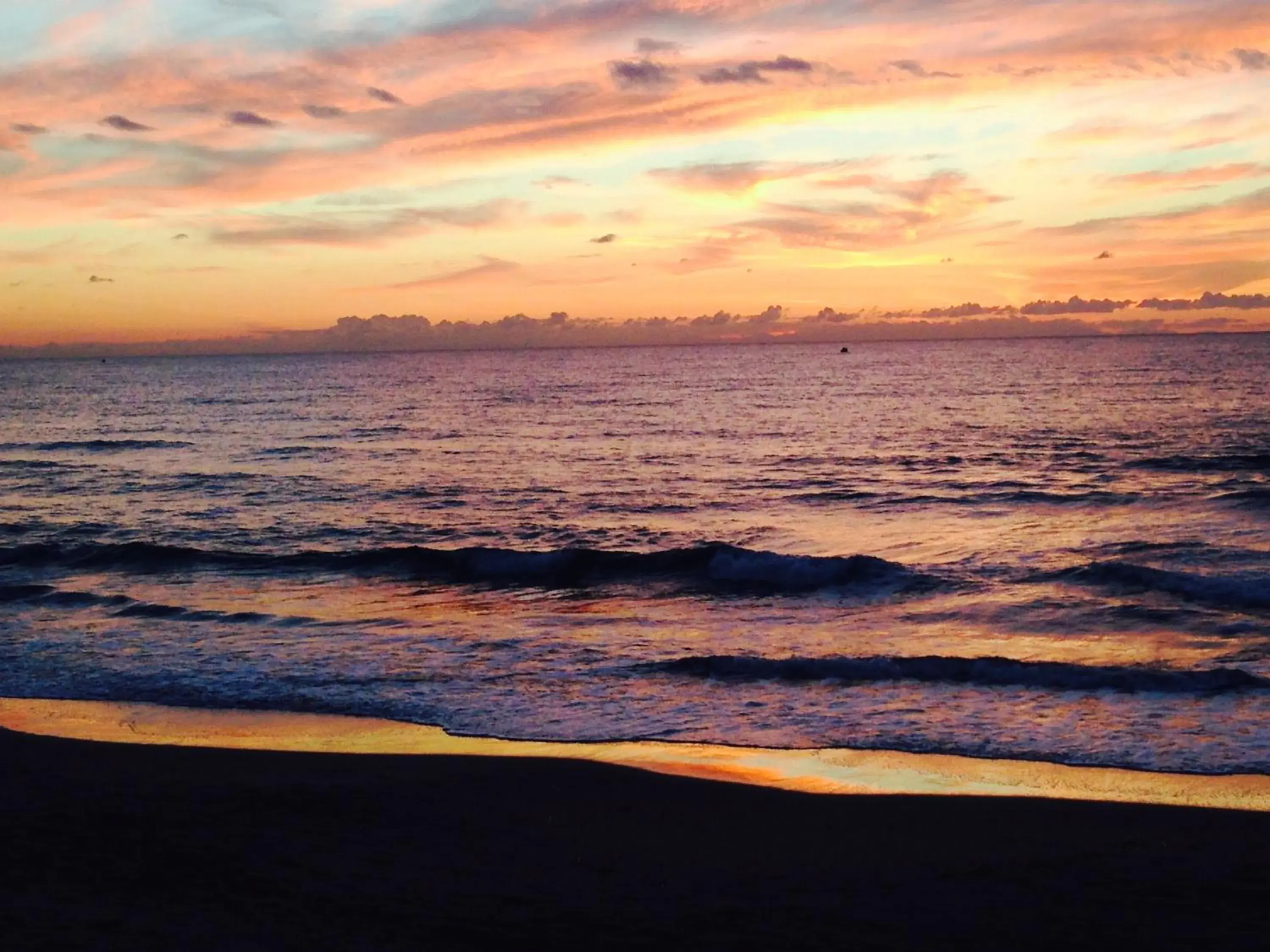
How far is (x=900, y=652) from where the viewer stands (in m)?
16.8

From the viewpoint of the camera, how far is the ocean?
14.0 metres

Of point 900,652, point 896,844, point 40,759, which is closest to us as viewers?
point 896,844

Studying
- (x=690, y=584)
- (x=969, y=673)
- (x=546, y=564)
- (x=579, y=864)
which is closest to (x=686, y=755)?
(x=579, y=864)

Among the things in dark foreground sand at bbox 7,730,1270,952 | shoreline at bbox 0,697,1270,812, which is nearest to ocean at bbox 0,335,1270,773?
shoreline at bbox 0,697,1270,812

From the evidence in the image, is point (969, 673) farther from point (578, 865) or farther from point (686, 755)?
point (578, 865)

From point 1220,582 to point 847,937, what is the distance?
1603 cm

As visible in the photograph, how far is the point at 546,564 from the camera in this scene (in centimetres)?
2523

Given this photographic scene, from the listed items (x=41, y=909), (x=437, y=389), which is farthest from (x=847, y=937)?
(x=437, y=389)

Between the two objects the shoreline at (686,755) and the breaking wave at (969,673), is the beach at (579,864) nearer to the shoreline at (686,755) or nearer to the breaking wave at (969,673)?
the shoreline at (686,755)

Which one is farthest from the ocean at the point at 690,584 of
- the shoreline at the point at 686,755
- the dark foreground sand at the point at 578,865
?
the dark foreground sand at the point at 578,865

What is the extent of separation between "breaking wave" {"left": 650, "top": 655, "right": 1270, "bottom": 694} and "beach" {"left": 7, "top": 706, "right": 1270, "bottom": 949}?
180 inches

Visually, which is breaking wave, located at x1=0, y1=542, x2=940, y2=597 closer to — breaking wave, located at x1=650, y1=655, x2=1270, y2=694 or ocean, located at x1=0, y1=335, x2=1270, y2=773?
ocean, located at x1=0, y1=335, x2=1270, y2=773

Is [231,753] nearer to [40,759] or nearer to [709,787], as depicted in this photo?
[40,759]

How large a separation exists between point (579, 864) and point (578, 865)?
0.10 ft
